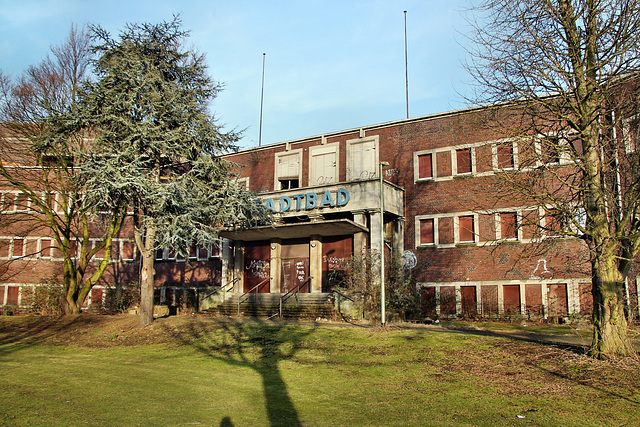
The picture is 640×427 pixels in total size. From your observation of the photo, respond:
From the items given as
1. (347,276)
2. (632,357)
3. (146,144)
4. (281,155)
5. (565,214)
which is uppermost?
(281,155)

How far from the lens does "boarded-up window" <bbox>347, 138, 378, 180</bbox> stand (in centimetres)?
2867

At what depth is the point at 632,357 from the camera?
35.0 feet

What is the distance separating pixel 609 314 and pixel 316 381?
673 centimetres

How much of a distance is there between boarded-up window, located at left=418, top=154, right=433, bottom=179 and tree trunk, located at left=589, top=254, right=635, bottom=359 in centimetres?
1603

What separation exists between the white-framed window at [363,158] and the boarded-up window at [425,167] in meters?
2.55

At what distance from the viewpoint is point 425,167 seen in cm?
2711

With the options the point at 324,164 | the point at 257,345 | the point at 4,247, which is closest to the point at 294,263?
the point at 324,164

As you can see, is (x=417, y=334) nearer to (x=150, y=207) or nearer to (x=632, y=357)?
(x=632, y=357)

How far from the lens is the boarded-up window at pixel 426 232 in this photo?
26.4m

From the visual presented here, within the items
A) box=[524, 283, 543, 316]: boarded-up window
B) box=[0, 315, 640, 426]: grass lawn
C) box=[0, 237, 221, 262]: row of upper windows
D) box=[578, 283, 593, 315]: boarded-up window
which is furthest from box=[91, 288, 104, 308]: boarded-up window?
box=[578, 283, 593, 315]: boarded-up window

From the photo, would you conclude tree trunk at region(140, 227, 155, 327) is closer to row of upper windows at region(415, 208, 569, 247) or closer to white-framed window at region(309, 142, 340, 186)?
white-framed window at region(309, 142, 340, 186)

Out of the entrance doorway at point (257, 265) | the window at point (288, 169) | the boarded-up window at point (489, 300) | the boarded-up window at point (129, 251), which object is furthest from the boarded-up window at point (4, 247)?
the boarded-up window at point (489, 300)

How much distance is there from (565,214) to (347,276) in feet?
43.6

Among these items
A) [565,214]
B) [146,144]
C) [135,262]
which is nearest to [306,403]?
[565,214]
